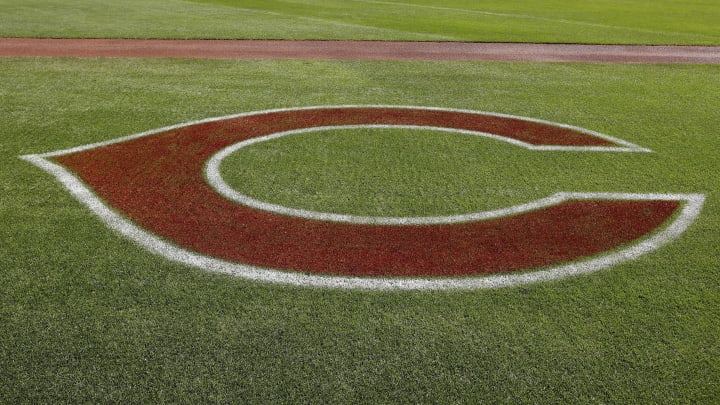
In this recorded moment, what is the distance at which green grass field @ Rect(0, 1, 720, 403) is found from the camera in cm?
274

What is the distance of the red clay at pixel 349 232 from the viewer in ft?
12.2

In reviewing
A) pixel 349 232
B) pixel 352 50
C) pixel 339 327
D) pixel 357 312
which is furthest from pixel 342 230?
pixel 352 50

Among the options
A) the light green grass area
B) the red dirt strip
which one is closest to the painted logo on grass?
the red dirt strip

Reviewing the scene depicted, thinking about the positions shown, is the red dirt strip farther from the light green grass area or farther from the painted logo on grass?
the painted logo on grass

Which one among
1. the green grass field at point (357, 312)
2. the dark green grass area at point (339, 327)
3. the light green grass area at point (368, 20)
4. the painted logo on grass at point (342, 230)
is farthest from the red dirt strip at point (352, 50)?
the dark green grass area at point (339, 327)

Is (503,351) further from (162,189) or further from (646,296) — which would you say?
(162,189)

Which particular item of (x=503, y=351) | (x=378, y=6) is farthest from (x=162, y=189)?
(x=378, y=6)

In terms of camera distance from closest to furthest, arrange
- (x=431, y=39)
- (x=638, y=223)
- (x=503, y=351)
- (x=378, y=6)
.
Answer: (x=503, y=351) → (x=638, y=223) → (x=431, y=39) → (x=378, y=6)

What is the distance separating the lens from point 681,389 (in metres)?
2.74

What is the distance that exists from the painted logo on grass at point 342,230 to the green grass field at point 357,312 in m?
0.13

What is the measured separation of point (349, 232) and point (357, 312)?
920mm

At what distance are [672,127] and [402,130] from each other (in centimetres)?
293

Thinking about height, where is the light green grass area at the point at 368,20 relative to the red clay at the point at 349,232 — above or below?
above

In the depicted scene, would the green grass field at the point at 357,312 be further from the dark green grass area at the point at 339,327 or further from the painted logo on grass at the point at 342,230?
the painted logo on grass at the point at 342,230
